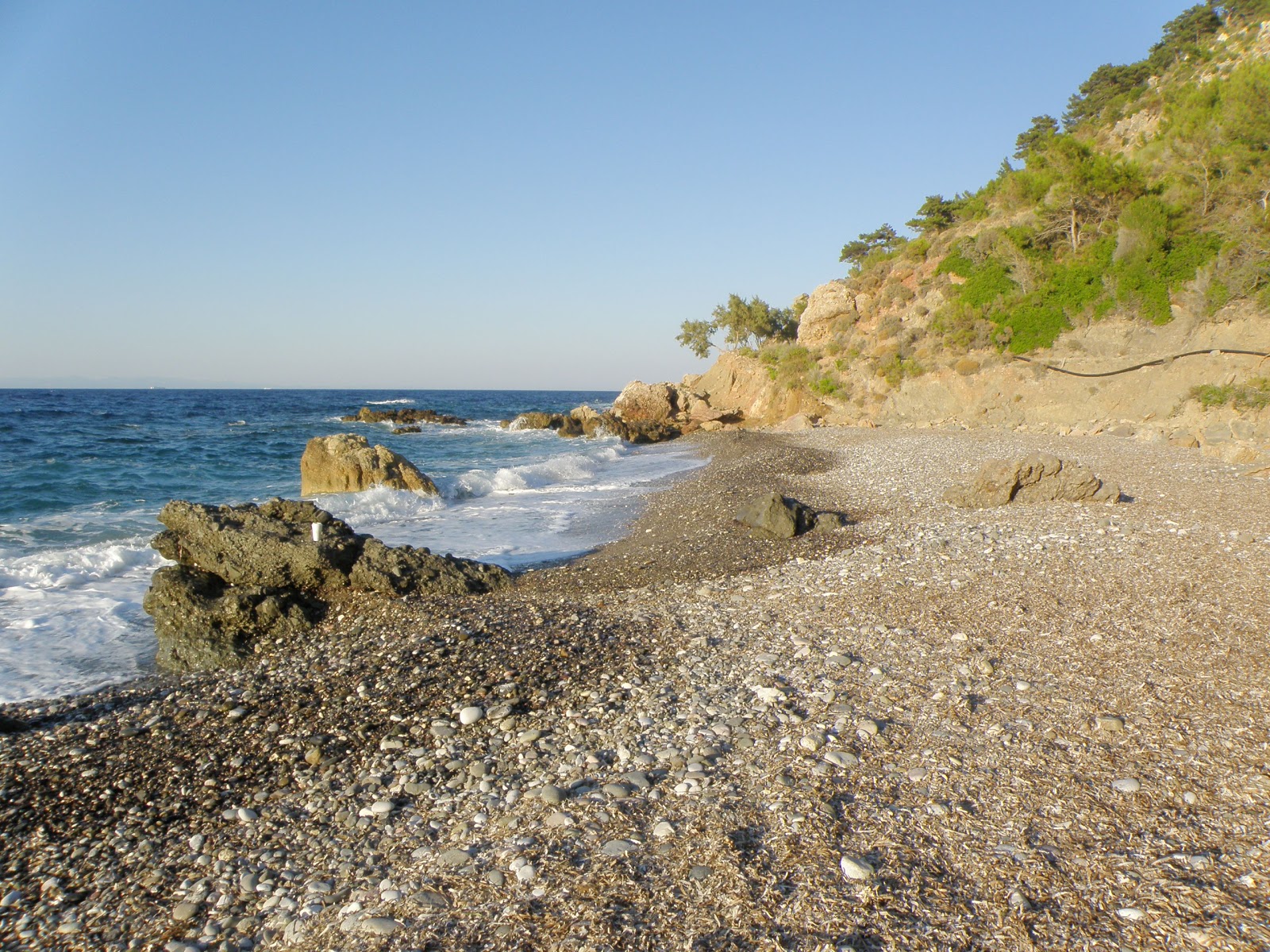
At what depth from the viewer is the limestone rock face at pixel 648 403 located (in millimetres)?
47750

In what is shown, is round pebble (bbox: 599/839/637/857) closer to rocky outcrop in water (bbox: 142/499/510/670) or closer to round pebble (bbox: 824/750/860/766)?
round pebble (bbox: 824/750/860/766)

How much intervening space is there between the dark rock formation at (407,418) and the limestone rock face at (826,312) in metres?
29.1

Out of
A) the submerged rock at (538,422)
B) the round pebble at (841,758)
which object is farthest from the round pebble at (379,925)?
the submerged rock at (538,422)

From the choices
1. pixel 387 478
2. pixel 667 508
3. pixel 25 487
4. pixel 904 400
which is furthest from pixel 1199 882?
pixel 904 400

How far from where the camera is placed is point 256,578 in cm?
927

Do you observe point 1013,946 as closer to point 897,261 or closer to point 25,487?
point 25,487

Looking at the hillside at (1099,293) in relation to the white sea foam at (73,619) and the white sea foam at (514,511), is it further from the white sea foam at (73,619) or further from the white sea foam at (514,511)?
the white sea foam at (73,619)

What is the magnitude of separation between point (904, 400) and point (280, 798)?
1298 inches

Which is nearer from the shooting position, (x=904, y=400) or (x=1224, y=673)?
(x=1224, y=673)

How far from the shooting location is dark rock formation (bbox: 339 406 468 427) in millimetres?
59781

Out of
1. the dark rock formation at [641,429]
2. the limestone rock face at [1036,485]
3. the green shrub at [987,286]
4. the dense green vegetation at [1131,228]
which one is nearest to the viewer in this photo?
the limestone rock face at [1036,485]

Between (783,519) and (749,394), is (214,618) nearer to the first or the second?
(783,519)

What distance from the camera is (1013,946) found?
136 inches

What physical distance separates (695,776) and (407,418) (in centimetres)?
6096
